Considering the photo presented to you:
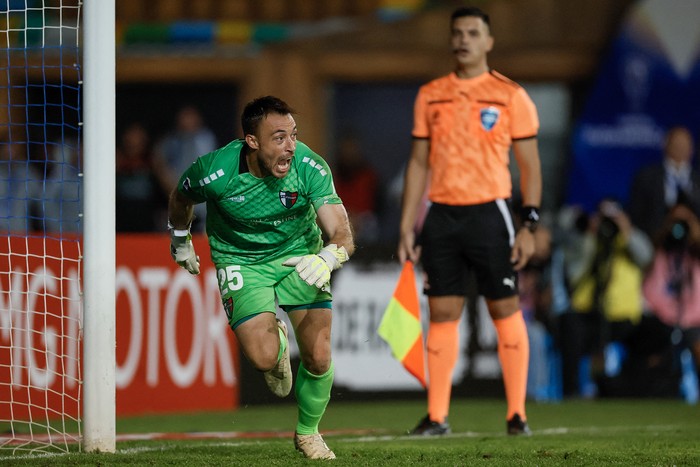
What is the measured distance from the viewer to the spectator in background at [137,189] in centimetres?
1344

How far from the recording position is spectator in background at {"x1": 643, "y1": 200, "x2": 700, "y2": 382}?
1197cm

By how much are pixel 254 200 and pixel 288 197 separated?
0.16 m

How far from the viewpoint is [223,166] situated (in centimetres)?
640

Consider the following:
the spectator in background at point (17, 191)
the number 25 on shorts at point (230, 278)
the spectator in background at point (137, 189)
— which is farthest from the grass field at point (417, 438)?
the spectator in background at point (137, 189)

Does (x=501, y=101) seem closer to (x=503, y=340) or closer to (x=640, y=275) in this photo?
(x=503, y=340)

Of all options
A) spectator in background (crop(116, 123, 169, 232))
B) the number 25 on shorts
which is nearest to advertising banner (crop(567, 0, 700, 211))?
spectator in background (crop(116, 123, 169, 232))

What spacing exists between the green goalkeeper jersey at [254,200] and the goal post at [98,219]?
16.1 inches

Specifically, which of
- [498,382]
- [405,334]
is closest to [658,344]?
[498,382]

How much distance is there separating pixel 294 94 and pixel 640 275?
4.84 metres

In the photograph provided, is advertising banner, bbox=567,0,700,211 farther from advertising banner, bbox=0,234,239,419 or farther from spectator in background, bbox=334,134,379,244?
advertising banner, bbox=0,234,239,419

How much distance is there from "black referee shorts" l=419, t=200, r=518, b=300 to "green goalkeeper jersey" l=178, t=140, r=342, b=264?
141cm

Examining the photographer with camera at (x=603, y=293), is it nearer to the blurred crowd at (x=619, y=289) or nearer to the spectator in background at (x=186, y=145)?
the blurred crowd at (x=619, y=289)

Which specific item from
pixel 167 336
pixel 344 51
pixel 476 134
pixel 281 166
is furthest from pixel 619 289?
pixel 281 166

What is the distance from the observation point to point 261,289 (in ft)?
21.5
